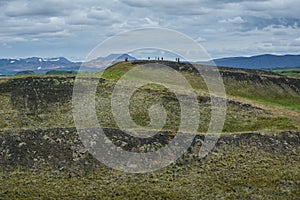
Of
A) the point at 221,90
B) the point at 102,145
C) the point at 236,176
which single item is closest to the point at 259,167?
the point at 236,176

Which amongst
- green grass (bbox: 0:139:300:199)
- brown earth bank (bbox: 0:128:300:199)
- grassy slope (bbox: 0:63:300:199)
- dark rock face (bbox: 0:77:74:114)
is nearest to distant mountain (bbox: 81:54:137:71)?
dark rock face (bbox: 0:77:74:114)

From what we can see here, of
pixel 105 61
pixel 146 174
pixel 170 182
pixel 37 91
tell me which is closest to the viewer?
pixel 170 182

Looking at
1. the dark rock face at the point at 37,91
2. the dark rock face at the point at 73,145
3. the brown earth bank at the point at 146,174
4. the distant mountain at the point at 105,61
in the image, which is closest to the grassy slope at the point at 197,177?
the brown earth bank at the point at 146,174

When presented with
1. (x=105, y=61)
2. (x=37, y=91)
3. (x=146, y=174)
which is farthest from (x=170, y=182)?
(x=105, y=61)

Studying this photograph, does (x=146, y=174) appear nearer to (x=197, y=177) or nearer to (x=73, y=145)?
(x=197, y=177)

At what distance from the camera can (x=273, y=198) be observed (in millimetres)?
26094

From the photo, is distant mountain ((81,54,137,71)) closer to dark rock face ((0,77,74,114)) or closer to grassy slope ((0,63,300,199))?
dark rock face ((0,77,74,114))

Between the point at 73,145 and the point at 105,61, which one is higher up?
the point at 105,61

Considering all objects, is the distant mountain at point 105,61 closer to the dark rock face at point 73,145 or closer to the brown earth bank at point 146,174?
the dark rock face at point 73,145

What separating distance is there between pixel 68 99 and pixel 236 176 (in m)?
32.1

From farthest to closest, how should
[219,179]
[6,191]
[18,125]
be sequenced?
1. [18,125]
2. [219,179]
3. [6,191]

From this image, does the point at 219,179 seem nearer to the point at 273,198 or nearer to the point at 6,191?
Answer: the point at 273,198

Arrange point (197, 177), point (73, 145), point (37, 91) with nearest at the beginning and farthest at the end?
point (197, 177)
point (73, 145)
point (37, 91)

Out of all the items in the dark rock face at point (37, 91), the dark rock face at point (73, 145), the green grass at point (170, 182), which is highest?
the dark rock face at point (37, 91)
